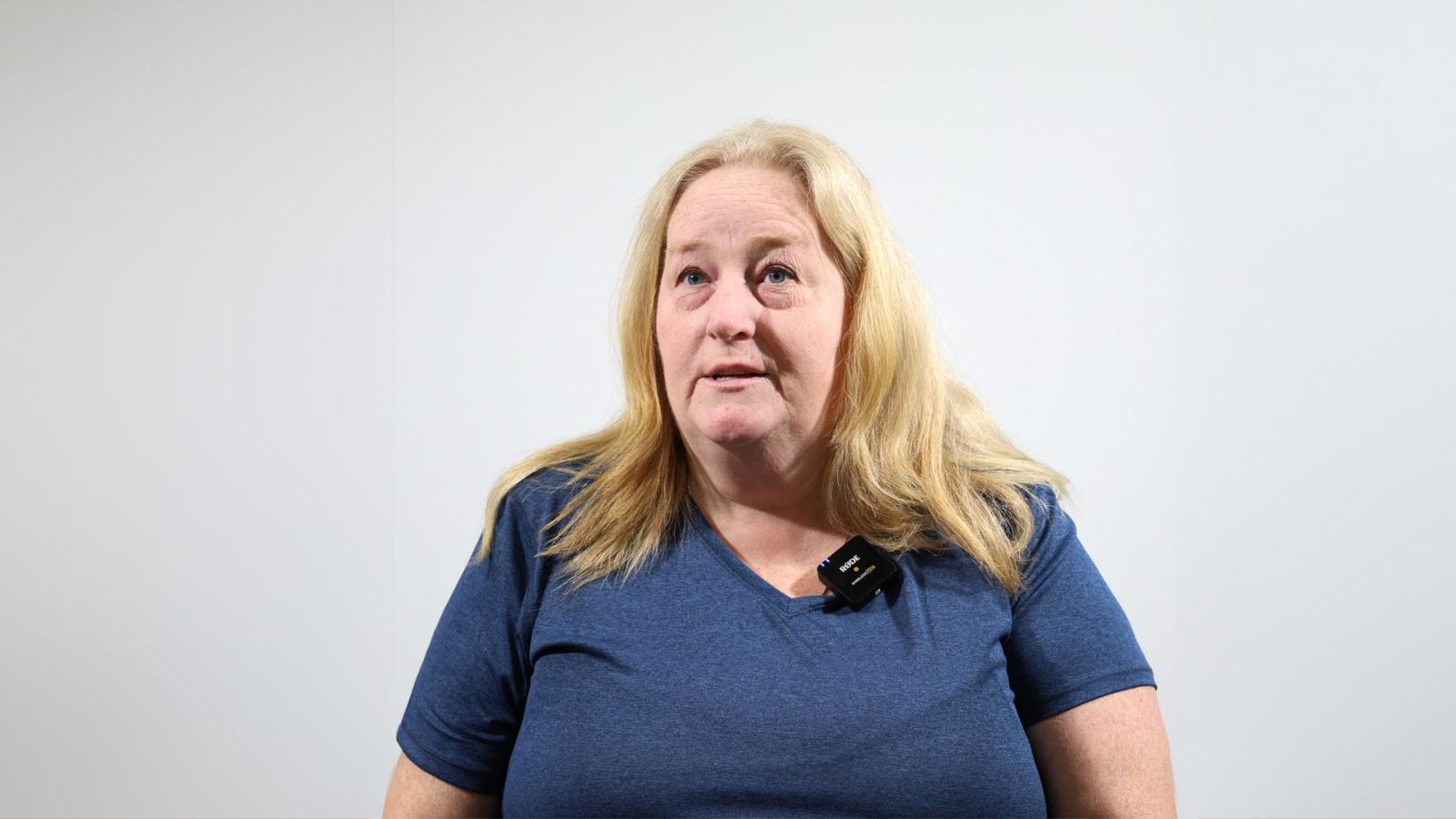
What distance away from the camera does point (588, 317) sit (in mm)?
2467

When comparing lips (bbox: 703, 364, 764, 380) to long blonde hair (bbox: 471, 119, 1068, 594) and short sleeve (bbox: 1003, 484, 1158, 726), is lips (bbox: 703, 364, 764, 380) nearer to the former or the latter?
long blonde hair (bbox: 471, 119, 1068, 594)

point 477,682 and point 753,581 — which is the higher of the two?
point 753,581

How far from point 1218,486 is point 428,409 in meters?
1.60

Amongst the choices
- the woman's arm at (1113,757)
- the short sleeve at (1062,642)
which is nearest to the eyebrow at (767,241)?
the short sleeve at (1062,642)

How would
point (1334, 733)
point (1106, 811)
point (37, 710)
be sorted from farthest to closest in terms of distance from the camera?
point (1334, 733) < point (37, 710) < point (1106, 811)

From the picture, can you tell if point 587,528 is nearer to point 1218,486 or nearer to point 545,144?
point 545,144

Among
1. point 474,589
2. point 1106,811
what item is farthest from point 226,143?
point 1106,811

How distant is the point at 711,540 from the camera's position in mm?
1371

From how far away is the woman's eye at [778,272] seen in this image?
1366mm

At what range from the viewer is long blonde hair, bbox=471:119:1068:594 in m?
1.38

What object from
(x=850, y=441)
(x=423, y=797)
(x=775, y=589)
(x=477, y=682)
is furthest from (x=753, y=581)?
(x=423, y=797)

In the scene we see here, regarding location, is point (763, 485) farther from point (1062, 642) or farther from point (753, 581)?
point (1062, 642)

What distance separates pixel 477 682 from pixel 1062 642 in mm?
650

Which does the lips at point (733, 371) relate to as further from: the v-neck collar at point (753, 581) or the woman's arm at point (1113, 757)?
the woman's arm at point (1113, 757)
